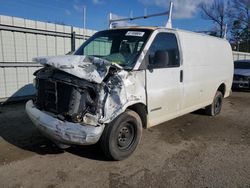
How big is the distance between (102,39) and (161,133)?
253 cm

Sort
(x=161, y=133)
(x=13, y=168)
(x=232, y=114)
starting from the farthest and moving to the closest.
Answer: (x=232, y=114) < (x=161, y=133) < (x=13, y=168)

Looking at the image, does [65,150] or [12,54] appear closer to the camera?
[65,150]

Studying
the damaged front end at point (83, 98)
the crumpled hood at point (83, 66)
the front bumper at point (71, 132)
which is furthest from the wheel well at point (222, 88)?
the front bumper at point (71, 132)

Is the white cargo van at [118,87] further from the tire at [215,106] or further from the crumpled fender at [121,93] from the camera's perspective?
the tire at [215,106]

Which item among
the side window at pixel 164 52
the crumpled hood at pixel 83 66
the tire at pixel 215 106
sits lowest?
the tire at pixel 215 106

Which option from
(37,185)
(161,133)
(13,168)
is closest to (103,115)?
(37,185)

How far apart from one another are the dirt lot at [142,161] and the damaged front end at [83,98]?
55cm

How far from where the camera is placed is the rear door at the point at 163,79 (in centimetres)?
452

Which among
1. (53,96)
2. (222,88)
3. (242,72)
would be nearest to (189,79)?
(222,88)

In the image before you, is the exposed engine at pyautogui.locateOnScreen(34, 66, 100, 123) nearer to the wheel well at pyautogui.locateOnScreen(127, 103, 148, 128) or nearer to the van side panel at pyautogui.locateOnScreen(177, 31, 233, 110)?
the wheel well at pyautogui.locateOnScreen(127, 103, 148, 128)

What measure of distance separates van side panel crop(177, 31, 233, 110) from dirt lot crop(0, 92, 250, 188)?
0.89m

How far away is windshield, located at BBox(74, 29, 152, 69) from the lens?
446cm

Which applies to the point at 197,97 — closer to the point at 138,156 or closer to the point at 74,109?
the point at 138,156

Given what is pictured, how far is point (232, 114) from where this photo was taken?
8.14 meters
